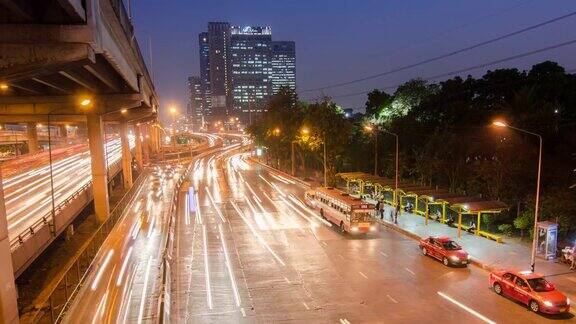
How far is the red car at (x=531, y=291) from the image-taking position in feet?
59.3

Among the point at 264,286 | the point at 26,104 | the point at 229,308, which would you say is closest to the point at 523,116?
the point at 264,286

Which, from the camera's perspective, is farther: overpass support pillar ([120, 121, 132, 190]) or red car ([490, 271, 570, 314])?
overpass support pillar ([120, 121, 132, 190])

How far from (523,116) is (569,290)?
60.0ft

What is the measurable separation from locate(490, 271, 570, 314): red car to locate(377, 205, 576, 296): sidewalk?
2.29 meters

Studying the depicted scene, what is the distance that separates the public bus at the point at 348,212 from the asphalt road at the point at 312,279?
73 centimetres

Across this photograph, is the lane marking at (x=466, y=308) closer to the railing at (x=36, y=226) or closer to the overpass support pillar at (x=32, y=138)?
the railing at (x=36, y=226)

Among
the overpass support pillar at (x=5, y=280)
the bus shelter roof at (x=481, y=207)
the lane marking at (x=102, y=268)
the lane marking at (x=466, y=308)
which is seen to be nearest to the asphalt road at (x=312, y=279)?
the lane marking at (x=466, y=308)

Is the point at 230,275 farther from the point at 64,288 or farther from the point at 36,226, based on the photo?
the point at 36,226

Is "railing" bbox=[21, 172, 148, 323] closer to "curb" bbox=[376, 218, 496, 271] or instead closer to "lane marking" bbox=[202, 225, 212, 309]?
"lane marking" bbox=[202, 225, 212, 309]

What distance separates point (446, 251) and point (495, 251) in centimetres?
433

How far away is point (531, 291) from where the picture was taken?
18812 mm

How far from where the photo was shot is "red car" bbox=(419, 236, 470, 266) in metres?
24.5

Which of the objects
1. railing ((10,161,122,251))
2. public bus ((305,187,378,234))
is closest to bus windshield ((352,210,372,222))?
public bus ((305,187,378,234))

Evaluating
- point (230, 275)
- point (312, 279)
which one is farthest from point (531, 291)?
point (230, 275)
